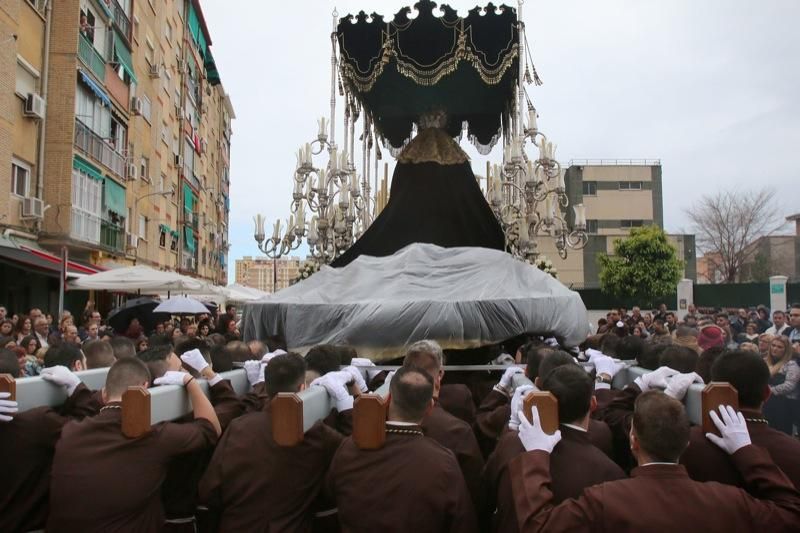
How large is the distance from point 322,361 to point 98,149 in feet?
64.6

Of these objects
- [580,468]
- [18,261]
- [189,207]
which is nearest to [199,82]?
[189,207]

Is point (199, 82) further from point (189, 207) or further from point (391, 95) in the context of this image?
point (391, 95)

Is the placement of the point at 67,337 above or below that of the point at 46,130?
below

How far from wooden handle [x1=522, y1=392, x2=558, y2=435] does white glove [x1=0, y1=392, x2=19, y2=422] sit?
7.80ft

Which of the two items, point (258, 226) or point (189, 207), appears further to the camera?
point (189, 207)

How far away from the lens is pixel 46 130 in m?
18.8

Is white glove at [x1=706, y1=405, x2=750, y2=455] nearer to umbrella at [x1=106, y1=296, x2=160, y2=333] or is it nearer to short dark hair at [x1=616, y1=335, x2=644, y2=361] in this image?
short dark hair at [x1=616, y1=335, x2=644, y2=361]

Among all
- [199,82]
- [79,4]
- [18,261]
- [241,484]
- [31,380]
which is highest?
[199,82]

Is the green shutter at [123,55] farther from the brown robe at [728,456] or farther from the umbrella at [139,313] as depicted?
the brown robe at [728,456]

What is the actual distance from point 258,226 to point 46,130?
37.2 ft

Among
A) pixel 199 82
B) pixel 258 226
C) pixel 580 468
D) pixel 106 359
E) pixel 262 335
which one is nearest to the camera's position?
pixel 580 468

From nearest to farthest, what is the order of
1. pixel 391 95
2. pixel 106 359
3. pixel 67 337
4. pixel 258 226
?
pixel 106 359, pixel 67 337, pixel 258 226, pixel 391 95

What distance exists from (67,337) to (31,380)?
586 centimetres

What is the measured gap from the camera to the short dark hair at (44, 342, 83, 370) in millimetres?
4719
